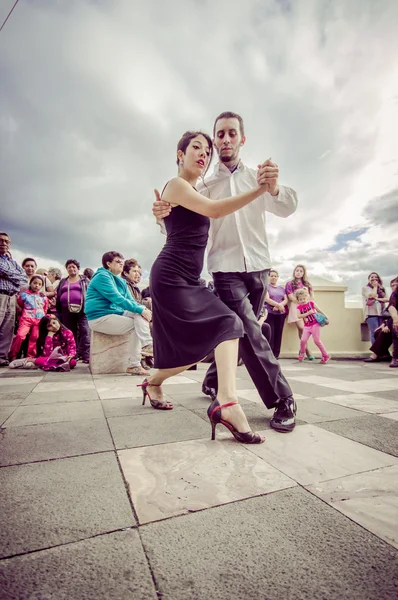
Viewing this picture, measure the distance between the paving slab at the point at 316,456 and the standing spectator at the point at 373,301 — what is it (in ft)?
21.8

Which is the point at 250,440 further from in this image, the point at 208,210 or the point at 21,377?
the point at 21,377

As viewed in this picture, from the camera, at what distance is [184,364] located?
6.16ft

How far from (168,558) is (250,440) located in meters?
0.88

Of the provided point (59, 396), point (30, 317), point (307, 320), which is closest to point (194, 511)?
point (59, 396)

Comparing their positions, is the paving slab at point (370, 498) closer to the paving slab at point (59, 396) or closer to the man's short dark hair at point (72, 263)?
the paving slab at point (59, 396)

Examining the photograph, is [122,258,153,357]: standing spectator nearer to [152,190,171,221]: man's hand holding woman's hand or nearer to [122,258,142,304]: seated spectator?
[122,258,142,304]: seated spectator

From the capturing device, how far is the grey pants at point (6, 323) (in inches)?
209

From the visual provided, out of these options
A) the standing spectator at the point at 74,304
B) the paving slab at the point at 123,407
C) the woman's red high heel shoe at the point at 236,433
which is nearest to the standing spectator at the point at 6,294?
the standing spectator at the point at 74,304

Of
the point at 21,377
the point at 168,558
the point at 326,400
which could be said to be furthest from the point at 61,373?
the point at 168,558

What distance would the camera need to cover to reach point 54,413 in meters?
2.20

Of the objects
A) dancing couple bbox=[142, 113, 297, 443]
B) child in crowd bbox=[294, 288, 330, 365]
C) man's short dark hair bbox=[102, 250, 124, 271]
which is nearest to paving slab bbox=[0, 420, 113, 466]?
dancing couple bbox=[142, 113, 297, 443]

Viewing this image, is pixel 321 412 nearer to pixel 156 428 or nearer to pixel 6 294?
pixel 156 428

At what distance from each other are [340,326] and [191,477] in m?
7.80

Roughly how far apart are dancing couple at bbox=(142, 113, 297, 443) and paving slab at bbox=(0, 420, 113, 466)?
0.53 metres
